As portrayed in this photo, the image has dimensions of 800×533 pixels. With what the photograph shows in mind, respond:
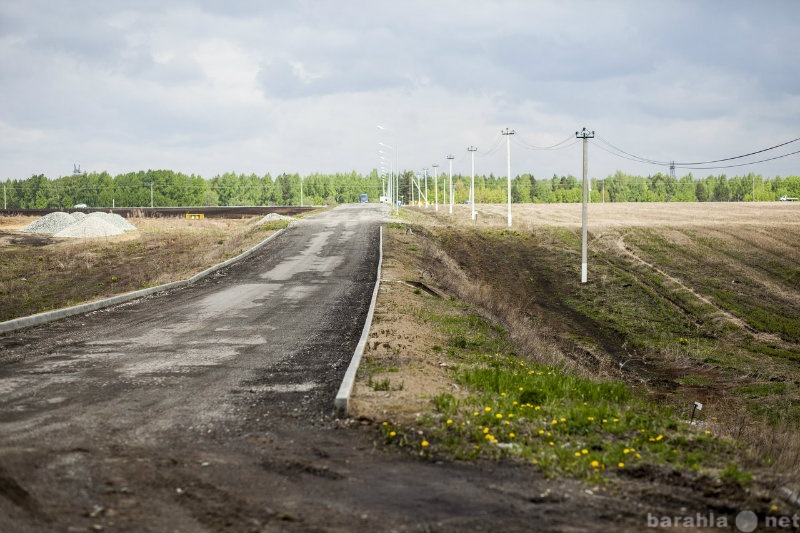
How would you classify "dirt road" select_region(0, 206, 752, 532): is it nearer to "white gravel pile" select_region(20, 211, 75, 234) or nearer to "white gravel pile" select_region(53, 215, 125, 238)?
"white gravel pile" select_region(53, 215, 125, 238)

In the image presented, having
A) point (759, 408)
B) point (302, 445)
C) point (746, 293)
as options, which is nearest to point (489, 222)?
point (746, 293)

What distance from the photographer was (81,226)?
5956cm

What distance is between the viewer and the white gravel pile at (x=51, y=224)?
60562 mm

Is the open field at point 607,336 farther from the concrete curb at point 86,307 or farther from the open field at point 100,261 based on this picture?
the open field at point 100,261

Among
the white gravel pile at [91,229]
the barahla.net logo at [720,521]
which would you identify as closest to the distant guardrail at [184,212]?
the white gravel pile at [91,229]

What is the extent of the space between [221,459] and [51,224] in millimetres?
62564

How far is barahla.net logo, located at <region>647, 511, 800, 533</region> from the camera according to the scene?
5957 mm

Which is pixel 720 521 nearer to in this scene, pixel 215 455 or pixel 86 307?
pixel 215 455

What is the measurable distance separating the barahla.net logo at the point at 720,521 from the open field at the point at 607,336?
2.63 ft

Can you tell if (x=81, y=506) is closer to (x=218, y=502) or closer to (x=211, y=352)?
(x=218, y=502)

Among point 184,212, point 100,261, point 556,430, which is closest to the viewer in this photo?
point 556,430

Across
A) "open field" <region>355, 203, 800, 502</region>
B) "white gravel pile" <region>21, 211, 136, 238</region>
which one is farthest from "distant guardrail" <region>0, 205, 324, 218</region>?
"open field" <region>355, 203, 800, 502</region>

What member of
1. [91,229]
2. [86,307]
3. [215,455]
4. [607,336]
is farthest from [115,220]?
[215,455]

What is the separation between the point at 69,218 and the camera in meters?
63.8
